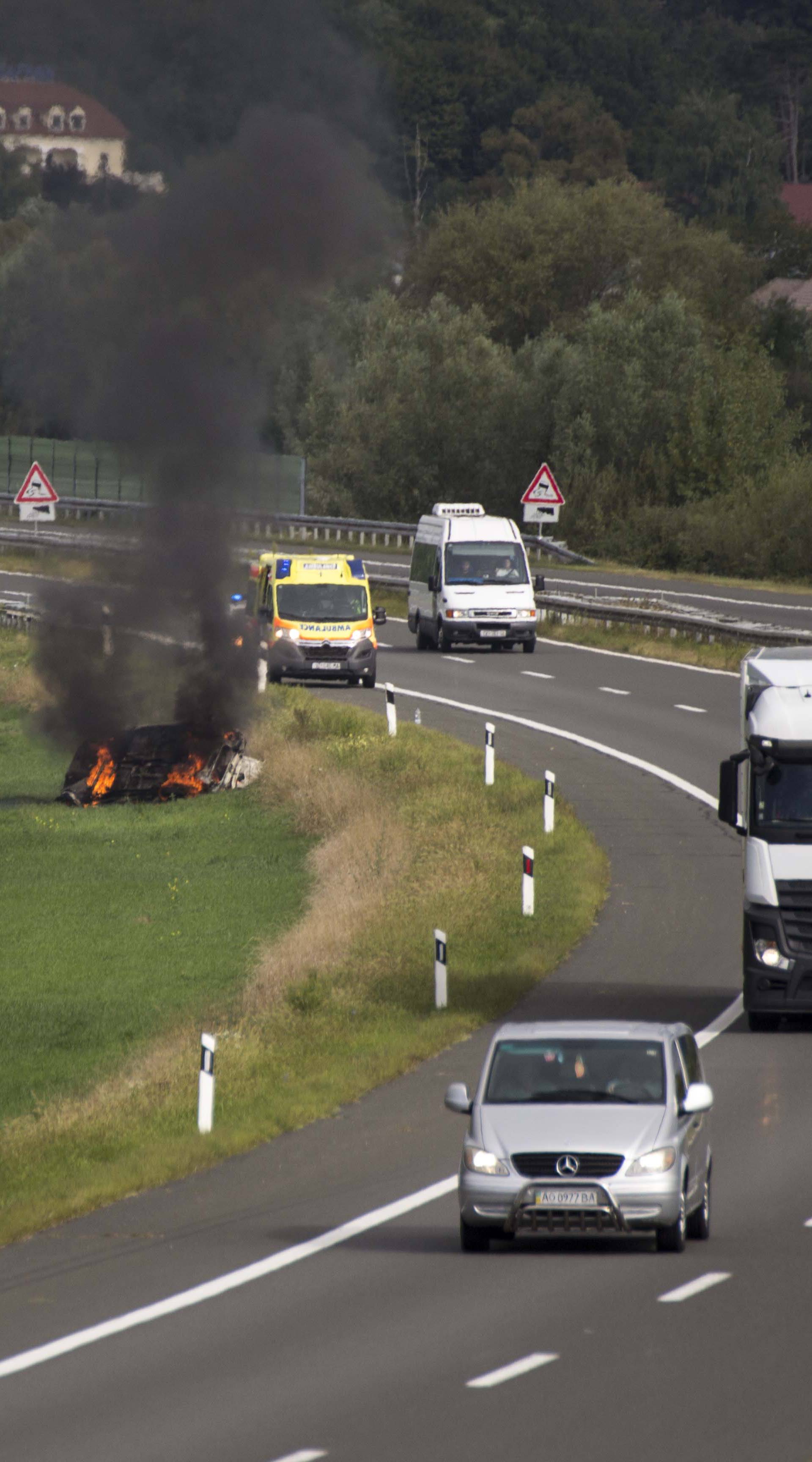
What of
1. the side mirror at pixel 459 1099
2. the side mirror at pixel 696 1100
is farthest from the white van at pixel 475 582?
the side mirror at pixel 696 1100

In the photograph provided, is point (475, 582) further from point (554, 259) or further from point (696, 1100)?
point (554, 259)

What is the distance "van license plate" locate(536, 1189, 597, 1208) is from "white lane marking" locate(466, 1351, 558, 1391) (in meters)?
1.66

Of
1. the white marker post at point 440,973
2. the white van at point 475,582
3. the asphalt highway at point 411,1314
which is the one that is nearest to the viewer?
the asphalt highway at point 411,1314

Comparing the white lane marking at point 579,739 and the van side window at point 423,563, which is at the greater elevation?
the van side window at point 423,563

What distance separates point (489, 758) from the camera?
112 feet

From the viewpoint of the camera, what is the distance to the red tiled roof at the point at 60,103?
2600 cm

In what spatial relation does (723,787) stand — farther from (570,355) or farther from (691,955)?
(570,355)

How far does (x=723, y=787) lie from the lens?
1920 centimetres

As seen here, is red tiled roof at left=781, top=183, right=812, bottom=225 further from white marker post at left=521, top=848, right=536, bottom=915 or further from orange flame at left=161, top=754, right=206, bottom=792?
white marker post at left=521, top=848, right=536, bottom=915

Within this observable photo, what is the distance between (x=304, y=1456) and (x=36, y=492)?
45101 mm

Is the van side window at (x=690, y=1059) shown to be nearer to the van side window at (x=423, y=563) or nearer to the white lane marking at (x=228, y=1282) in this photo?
the white lane marking at (x=228, y=1282)

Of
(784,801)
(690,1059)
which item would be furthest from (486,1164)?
(784,801)

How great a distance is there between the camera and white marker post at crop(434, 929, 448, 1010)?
831 inches

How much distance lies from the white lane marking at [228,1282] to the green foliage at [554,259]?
82.1 metres
